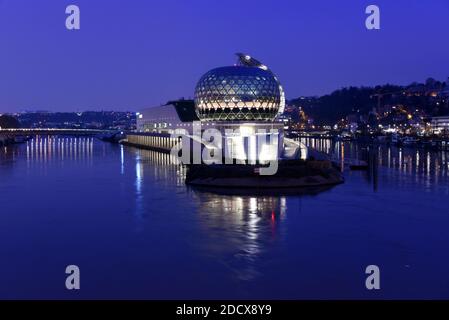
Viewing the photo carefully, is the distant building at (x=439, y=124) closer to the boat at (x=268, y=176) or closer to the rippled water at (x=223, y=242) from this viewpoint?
the rippled water at (x=223, y=242)

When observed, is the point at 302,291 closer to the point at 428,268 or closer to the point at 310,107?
the point at 428,268

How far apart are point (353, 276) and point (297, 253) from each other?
2104 millimetres

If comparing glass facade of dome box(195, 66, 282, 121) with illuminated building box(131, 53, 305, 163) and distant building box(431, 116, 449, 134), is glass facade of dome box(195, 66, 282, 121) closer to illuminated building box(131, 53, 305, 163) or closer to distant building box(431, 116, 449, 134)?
illuminated building box(131, 53, 305, 163)

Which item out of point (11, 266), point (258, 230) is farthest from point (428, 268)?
point (11, 266)

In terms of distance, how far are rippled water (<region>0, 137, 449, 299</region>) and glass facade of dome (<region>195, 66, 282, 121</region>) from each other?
15.9 metres

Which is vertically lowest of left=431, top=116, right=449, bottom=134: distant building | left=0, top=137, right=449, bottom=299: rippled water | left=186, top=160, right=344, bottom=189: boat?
left=0, top=137, right=449, bottom=299: rippled water

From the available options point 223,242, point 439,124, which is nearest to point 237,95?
point 223,242

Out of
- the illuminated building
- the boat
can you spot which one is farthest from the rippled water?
the illuminated building

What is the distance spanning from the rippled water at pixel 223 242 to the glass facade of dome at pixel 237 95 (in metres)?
15.9

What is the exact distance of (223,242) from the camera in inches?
563

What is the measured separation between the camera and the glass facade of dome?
133ft

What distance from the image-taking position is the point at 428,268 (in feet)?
39.1

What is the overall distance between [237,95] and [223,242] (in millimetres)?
27288
